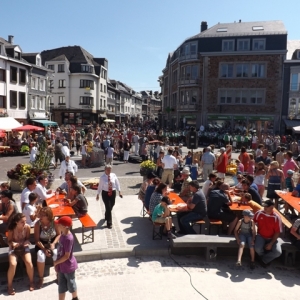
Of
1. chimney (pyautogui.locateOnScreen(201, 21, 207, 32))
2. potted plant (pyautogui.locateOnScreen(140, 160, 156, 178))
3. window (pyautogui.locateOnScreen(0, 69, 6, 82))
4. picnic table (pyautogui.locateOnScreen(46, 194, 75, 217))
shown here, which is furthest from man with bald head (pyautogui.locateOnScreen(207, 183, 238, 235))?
A: chimney (pyautogui.locateOnScreen(201, 21, 207, 32))

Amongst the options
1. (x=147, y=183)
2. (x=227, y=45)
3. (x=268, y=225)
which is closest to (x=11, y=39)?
(x=227, y=45)

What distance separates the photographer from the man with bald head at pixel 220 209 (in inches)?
299

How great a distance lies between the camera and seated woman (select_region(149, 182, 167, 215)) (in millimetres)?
7656

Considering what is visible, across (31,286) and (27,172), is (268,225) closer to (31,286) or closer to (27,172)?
(31,286)

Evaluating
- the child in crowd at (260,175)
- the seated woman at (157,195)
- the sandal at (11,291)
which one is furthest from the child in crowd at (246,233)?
the sandal at (11,291)

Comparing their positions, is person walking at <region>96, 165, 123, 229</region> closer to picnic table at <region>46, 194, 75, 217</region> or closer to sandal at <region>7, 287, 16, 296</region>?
picnic table at <region>46, 194, 75, 217</region>

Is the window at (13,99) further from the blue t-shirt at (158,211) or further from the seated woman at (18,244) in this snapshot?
the seated woman at (18,244)

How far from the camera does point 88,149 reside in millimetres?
18453

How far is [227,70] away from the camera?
131ft

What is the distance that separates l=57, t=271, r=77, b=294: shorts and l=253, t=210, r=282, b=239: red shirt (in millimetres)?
3928

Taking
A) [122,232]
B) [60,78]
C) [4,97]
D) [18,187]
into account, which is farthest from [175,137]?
[60,78]

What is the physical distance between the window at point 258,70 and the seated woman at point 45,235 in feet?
124

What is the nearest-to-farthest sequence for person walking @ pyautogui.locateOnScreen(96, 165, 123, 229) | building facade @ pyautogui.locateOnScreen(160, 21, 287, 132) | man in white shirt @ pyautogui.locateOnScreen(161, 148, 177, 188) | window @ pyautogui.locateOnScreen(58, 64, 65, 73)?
person walking @ pyautogui.locateOnScreen(96, 165, 123, 229)
man in white shirt @ pyautogui.locateOnScreen(161, 148, 177, 188)
building facade @ pyautogui.locateOnScreen(160, 21, 287, 132)
window @ pyautogui.locateOnScreen(58, 64, 65, 73)

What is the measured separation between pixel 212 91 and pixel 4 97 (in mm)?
24507
